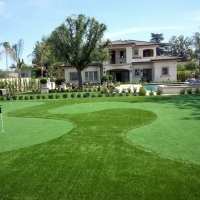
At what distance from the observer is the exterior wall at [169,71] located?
33219 mm

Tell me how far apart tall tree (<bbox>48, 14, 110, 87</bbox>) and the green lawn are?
65.1 feet

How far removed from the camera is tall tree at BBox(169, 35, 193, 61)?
60.7 metres

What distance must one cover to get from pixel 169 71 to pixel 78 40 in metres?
15.3

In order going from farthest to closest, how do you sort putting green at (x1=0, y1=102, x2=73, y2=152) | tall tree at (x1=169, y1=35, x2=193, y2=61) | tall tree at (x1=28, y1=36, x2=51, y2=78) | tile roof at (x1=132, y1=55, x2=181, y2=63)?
tall tree at (x1=169, y1=35, x2=193, y2=61)
tall tree at (x1=28, y1=36, x2=51, y2=78)
tile roof at (x1=132, y1=55, x2=181, y2=63)
putting green at (x1=0, y1=102, x2=73, y2=152)

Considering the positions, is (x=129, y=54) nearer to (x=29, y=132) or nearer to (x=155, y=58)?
(x=155, y=58)

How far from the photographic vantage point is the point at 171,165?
4.30m

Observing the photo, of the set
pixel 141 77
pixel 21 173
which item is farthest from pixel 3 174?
pixel 141 77

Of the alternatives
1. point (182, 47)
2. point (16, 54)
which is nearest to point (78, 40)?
point (16, 54)

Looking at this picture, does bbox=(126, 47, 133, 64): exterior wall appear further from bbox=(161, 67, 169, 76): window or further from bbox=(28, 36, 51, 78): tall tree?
bbox=(28, 36, 51, 78): tall tree

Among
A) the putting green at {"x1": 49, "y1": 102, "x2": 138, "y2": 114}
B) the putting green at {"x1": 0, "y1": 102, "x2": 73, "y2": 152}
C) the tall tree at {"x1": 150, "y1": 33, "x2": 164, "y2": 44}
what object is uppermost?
the tall tree at {"x1": 150, "y1": 33, "x2": 164, "y2": 44}

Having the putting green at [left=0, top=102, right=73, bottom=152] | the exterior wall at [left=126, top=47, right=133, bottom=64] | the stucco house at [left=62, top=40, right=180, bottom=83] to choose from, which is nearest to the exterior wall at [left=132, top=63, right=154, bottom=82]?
the stucco house at [left=62, top=40, right=180, bottom=83]

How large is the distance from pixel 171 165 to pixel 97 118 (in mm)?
4971

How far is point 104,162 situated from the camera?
4.58m

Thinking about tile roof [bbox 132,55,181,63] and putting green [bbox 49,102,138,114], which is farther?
tile roof [bbox 132,55,181,63]
